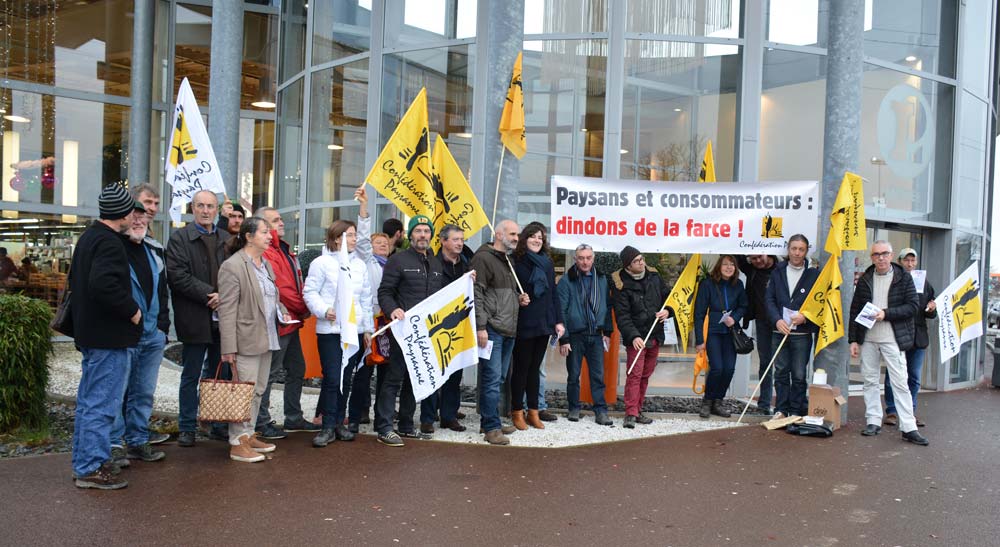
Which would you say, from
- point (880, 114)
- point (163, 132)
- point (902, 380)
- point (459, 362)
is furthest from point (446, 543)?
point (163, 132)

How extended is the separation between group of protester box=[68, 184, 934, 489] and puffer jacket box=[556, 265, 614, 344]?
0.05ft

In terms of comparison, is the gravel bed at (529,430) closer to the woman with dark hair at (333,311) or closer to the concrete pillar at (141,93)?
the woman with dark hair at (333,311)

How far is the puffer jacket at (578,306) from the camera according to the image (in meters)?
8.62

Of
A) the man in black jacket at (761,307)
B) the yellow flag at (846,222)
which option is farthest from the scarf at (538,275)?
the yellow flag at (846,222)

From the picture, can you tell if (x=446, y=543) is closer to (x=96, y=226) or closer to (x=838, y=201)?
(x=96, y=226)

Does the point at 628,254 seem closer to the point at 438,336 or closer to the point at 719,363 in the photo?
the point at 719,363

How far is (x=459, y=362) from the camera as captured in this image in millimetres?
7586

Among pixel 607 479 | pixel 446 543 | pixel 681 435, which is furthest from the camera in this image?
pixel 681 435

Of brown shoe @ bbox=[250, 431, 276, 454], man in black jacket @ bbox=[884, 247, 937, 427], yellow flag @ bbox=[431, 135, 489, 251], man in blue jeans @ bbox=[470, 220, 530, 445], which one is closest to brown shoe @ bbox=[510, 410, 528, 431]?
man in blue jeans @ bbox=[470, 220, 530, 445]

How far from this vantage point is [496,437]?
7457 mm

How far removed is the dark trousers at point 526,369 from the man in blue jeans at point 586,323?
38cm

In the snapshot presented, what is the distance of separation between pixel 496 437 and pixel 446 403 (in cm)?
78

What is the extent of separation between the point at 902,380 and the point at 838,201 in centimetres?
191

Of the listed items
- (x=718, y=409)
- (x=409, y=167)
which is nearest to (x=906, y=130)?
(x=718, y=409)
